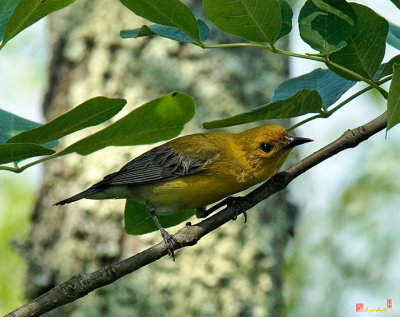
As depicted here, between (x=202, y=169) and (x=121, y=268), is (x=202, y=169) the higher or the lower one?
the lower one

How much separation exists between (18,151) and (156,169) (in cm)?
237

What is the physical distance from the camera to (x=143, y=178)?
405 cm

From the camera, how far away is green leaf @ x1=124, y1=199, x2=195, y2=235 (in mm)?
2695

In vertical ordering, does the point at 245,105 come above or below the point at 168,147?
below

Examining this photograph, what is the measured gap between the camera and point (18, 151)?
1.75 m

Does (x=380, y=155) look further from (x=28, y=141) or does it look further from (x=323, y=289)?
(x=28, y=141)

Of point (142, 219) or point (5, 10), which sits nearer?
point (5, 10)

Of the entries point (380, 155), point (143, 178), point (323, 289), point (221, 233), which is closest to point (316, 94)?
point (143, 178)

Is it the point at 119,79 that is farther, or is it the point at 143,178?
the point at 119,79

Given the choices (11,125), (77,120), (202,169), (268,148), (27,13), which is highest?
(27,13)

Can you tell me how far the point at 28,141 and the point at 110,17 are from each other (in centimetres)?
642

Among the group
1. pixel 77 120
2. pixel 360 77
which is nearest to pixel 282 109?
pixel 360 77

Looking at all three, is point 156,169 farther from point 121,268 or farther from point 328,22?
point 328,22

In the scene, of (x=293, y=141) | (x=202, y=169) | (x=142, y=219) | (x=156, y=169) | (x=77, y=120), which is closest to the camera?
(x=77, y=120)
